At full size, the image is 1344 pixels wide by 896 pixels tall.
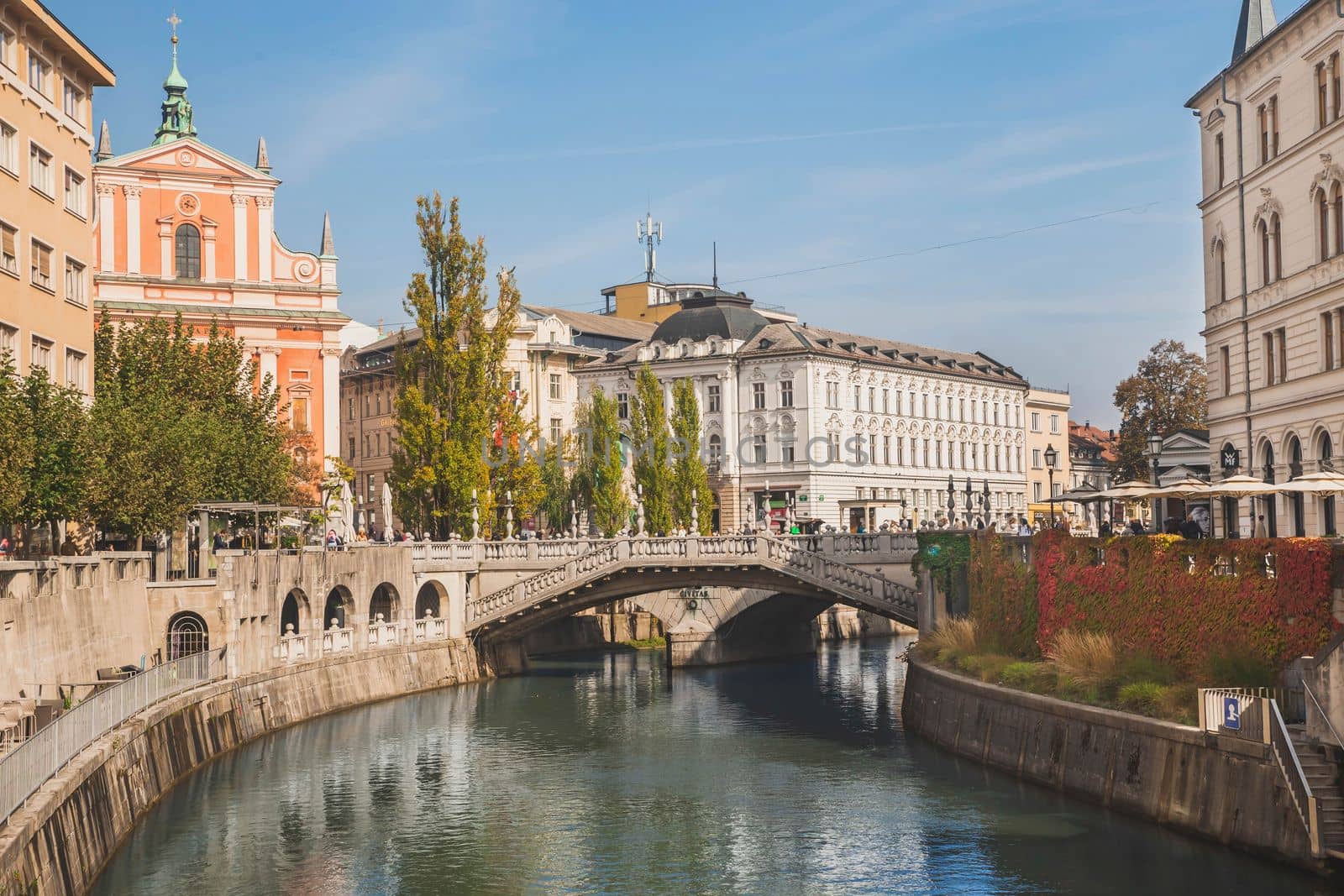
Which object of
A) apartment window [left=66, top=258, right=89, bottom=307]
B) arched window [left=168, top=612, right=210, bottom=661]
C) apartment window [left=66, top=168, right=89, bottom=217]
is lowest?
arched window [left=168, top=612, right=210, bottom=661]

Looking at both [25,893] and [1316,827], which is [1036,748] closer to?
[1316,827]

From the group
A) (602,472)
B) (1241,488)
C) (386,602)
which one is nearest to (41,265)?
(386,602)

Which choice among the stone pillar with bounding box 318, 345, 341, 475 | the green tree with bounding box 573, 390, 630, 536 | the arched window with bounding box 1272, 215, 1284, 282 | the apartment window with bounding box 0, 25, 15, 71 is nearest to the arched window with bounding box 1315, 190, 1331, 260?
the arched window with bounding box 1272, 215, 1284, 282

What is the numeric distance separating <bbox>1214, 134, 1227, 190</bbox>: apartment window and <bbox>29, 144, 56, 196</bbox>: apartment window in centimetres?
3920

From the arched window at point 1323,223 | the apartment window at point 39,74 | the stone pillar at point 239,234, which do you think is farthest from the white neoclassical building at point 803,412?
the apartment window at point 39,74

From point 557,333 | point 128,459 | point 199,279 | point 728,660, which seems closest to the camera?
point 128,459

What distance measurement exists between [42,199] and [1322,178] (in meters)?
38.4

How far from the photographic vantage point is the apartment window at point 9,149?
48500mm

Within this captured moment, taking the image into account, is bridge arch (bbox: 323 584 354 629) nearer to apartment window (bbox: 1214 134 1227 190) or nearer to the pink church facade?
the pink church facade

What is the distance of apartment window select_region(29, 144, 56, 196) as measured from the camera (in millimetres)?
50719

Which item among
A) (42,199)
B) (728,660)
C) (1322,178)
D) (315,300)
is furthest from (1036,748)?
(315,300)

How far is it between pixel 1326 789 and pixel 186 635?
3423 cm

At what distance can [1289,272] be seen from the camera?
54688mm

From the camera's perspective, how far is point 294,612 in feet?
214
